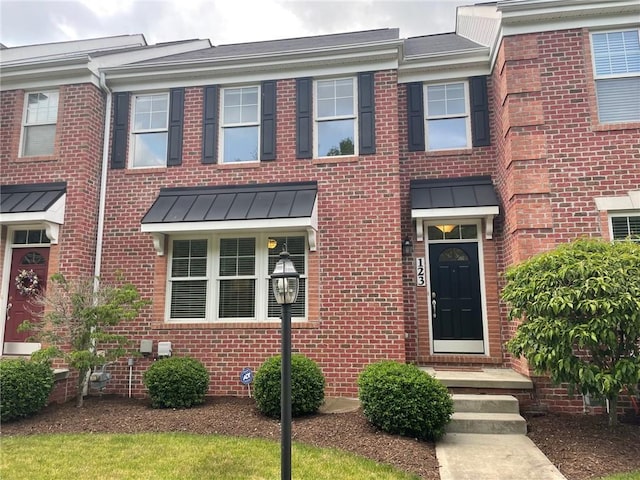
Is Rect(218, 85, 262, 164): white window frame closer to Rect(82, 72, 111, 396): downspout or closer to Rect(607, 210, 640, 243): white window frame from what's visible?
Rect(82, 72, 111, 396): downspout

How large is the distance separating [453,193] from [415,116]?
1760 mm

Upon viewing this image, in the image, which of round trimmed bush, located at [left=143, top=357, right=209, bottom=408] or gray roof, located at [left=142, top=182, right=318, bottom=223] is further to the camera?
gray roof, located at [left=142, top=182, right=318, bottom=223]

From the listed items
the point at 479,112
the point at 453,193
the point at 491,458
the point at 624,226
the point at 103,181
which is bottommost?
the point at 491,458

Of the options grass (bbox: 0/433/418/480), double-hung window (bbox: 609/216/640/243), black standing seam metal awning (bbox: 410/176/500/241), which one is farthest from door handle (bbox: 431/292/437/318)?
grass (bbox: 0/433/418/480)

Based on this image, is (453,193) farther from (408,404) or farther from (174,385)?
(174,385)

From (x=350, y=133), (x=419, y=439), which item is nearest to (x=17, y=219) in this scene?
(x=350, y=133)

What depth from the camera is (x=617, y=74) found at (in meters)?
6.60

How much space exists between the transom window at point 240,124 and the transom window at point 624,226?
602 centimetres

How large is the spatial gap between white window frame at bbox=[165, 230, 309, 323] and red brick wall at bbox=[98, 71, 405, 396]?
0.46 feet

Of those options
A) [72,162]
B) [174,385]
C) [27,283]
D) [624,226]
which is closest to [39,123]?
[72,162]

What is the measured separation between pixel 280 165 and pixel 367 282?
268cm

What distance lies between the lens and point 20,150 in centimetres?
816

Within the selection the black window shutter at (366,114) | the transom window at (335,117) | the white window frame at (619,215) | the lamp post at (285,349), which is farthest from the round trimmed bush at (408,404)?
the transom window at (335,117)

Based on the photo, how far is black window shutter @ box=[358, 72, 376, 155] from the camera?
7.46 meters
